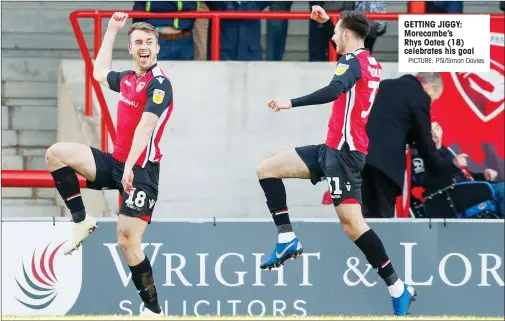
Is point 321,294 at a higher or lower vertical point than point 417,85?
lower

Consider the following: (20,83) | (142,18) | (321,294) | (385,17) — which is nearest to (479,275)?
(321,294)

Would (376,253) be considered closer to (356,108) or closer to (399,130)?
(356,108)

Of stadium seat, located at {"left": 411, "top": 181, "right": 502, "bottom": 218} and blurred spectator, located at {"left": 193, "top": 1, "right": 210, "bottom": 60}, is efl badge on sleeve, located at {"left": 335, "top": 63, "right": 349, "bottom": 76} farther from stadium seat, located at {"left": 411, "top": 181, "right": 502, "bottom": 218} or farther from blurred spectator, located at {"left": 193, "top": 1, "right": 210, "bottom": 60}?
blurred spectator, located at {"left": 193, "top": 1, "right": 210, "bottom": 60}

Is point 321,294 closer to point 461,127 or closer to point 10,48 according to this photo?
point 461,127

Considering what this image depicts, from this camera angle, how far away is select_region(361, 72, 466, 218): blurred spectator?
14.1 metres

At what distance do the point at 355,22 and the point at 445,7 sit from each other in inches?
124

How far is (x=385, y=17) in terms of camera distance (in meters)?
14.7

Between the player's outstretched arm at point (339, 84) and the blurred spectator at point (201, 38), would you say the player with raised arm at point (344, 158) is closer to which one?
the player's outstretched arm at point (339, 84)

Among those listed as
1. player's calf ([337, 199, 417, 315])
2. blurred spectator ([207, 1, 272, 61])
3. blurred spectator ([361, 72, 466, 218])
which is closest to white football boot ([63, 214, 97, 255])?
player's calf ([337, 199, 417, 315])

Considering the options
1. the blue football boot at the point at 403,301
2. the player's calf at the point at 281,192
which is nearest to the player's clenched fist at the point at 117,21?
the player's calf at the point at 281,192

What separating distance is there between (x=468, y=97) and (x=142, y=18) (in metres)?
2.76

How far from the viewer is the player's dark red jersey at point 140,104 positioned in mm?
12734

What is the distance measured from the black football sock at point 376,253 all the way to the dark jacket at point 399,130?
4.44 ft

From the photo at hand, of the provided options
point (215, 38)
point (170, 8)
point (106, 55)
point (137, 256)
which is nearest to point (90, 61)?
point (170, 8)
